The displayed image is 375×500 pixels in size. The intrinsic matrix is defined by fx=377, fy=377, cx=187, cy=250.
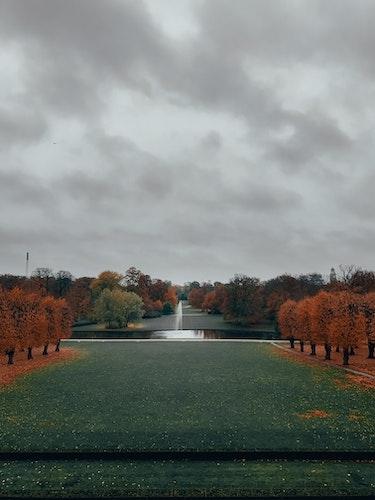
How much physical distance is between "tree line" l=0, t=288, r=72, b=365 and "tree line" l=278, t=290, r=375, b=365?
133 ft

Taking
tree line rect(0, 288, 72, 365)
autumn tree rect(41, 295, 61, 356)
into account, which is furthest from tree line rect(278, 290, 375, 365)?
tree line rect(0, 288, 72, 365)

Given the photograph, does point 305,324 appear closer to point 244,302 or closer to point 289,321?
point 289,321

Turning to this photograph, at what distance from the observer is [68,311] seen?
68438 mm

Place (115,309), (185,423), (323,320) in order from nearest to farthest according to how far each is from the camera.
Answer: (185,423), (323,320), (115,309)

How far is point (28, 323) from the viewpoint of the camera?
5372 centimetres

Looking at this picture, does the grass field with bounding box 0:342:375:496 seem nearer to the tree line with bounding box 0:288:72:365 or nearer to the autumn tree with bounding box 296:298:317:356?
the tree line with bounding box 0:288:72:365

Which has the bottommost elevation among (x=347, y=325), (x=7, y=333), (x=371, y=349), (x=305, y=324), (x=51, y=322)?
(x=371, y=349)

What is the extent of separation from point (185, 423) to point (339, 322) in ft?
101

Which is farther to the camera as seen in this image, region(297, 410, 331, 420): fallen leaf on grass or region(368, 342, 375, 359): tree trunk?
region(368, 342, 375, 359): tree trunk

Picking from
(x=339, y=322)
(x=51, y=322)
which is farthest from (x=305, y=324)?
(x=51, y=322)

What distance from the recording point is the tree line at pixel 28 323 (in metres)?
50.2

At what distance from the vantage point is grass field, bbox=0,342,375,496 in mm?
18328

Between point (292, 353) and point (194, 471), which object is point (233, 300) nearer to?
point (292, 353)

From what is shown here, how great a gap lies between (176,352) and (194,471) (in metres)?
41.0
